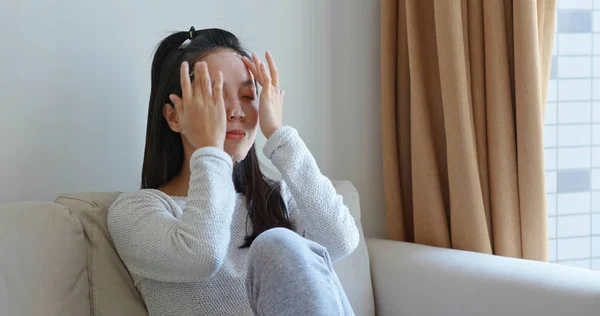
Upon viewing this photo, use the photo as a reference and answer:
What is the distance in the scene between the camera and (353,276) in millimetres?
1982

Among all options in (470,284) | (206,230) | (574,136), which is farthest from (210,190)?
(574,136)

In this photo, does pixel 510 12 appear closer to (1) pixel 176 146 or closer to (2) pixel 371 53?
(2) pixel 371 53

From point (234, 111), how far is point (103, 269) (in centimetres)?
41

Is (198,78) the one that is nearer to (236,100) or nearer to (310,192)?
(236,100)

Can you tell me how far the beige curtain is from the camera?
81.7 inches

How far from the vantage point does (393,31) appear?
7.64 feet

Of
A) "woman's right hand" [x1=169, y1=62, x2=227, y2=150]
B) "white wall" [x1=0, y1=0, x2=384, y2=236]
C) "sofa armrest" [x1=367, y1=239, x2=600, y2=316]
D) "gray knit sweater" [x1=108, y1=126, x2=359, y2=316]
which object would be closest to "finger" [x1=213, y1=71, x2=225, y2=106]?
"woman's right hand" [x1=169, y1=62, x2=227, y2=150]

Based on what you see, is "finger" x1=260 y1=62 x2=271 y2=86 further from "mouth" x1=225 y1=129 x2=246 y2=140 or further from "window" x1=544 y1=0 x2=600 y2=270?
"window" x1=544 y1=0 x2=600 y2=270

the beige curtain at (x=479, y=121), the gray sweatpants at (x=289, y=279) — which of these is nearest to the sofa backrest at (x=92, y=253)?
the gray sweatpants at (x=289, y=279)

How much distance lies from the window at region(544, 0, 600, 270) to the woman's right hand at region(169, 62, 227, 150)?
1246 mm

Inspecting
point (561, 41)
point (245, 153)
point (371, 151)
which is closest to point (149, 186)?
point (245, 153)

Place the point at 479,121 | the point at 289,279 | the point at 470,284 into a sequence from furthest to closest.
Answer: the point at 479,121, the point at 470,284, the point at 289,279

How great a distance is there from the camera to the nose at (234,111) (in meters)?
1.64

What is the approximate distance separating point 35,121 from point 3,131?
0.26ft
